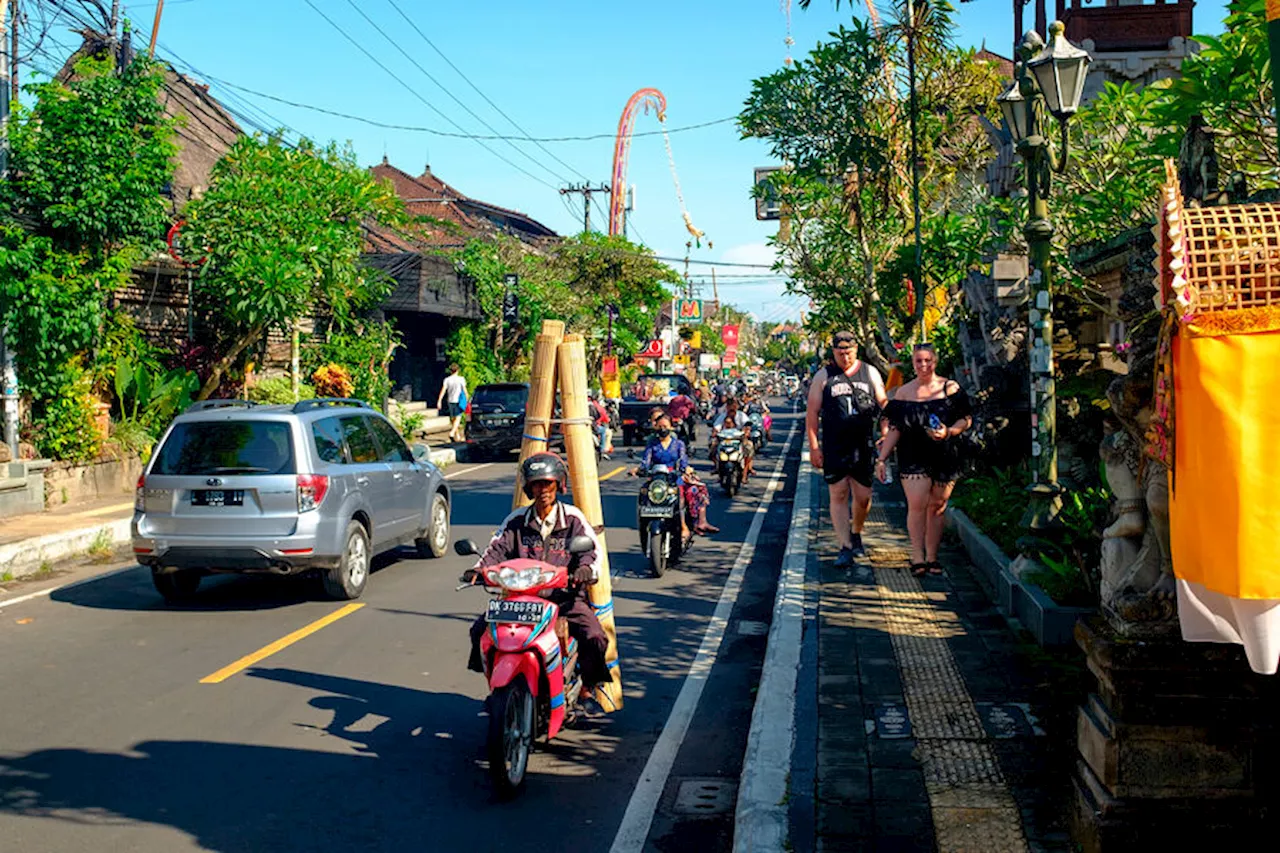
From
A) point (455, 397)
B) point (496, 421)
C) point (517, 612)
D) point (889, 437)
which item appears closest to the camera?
point (517, 612)

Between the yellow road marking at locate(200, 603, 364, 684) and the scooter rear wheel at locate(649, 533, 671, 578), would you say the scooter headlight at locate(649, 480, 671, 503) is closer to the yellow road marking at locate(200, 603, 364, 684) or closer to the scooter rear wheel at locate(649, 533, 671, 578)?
the scooter rear wheel at locate(649, 533, 671, 578)

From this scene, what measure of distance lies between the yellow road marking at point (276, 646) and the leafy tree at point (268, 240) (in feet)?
32.7

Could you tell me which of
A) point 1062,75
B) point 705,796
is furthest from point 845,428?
point 705,796

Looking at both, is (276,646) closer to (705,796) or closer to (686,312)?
(705,796)

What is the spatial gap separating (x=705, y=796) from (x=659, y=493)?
5985 millimetres

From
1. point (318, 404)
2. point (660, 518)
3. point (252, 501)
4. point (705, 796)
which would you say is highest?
point (318, 404)

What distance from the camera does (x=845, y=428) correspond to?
403 inches

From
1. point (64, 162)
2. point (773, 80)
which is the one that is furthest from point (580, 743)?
point (773, 80)

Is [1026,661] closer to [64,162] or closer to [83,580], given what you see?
[83,580]

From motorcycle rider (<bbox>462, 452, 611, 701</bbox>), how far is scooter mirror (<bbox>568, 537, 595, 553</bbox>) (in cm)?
8

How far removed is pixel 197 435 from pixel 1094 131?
→ 8.75m

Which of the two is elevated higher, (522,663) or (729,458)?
(729,458)

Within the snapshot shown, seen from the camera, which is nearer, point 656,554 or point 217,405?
point 217,405

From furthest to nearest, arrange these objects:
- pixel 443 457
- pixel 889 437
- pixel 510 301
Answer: pixel 510 301, pixel 443 457, pixel 889 437
